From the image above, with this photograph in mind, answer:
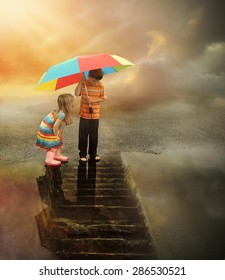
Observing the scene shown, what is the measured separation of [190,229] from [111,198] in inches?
39.4

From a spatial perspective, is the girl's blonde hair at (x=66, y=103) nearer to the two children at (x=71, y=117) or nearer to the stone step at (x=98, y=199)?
the two children at (x=71, y=117)

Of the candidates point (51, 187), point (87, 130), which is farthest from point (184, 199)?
point (87, 130)

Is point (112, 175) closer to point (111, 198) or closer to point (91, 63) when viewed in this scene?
point (111, 198)

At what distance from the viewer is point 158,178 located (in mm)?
4945

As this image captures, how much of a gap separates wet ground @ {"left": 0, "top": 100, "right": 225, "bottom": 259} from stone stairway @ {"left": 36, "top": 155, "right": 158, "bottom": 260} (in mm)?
117

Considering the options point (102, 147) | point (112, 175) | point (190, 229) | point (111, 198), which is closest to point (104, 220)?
point (111, 198)

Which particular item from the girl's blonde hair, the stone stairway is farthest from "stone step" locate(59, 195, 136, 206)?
the girl's blonde hair

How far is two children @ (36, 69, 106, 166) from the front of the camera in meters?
4.80

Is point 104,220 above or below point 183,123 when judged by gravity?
below

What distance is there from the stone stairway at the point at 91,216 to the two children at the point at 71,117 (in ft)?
1.18

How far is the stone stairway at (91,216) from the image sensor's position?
3.08 m
